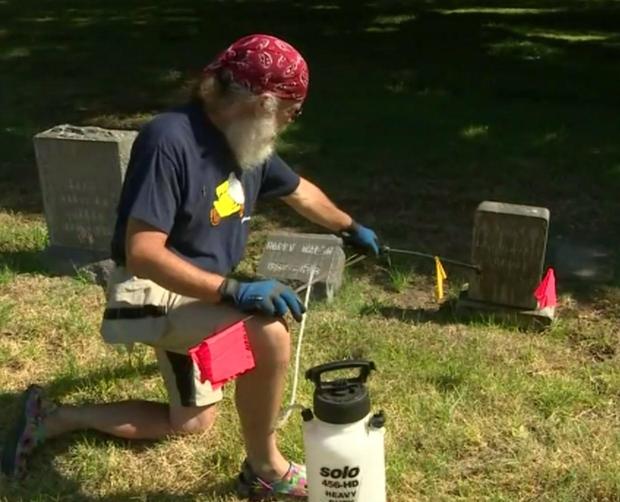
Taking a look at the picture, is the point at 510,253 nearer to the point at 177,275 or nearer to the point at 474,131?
the point at 177,275

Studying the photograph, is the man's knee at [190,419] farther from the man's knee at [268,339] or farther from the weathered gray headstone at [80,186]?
the weathered gray headstone at [80,186]

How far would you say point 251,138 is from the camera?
290 centimetres

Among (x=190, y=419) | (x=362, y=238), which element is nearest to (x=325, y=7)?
(x=362, y=238)

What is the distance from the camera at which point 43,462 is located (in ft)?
11.5

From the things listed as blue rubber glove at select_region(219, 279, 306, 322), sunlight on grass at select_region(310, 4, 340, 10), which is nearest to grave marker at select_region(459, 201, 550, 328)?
blue rubber glove at select_region(219, 279, 306, 322)

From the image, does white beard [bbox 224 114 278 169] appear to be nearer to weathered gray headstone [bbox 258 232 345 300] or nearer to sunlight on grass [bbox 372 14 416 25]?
weathered gray headstone [bbox 258 232 345 300]

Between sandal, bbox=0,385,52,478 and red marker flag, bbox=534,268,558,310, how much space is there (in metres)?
2.27

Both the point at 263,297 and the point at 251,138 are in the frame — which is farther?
the point at 251,138

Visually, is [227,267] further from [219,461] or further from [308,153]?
[308,153]

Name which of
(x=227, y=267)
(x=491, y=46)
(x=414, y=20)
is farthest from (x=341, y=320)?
(x=414, y=20)

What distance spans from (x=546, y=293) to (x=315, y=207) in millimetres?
1528

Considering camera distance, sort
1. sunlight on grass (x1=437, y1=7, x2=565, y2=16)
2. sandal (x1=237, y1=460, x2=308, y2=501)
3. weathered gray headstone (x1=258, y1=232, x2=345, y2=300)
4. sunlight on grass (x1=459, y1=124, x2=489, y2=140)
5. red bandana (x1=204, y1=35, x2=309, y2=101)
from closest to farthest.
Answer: red bandana (x1=204, y1=35, x2=309, y2=101) < sandal (x1=237, y1=460, x2=308, y2=501) < weathered gray headstone (x1=258, y1=232, x2=345, y2=300) < sunlight on grass (x1=459, y1=124, x2=489, y2=140) < sunlight on grass (x1=437, y1=7, x2=565, y2=16)

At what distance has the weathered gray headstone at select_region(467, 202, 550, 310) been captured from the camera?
4574mm

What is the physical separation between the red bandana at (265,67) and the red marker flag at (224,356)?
692mm
